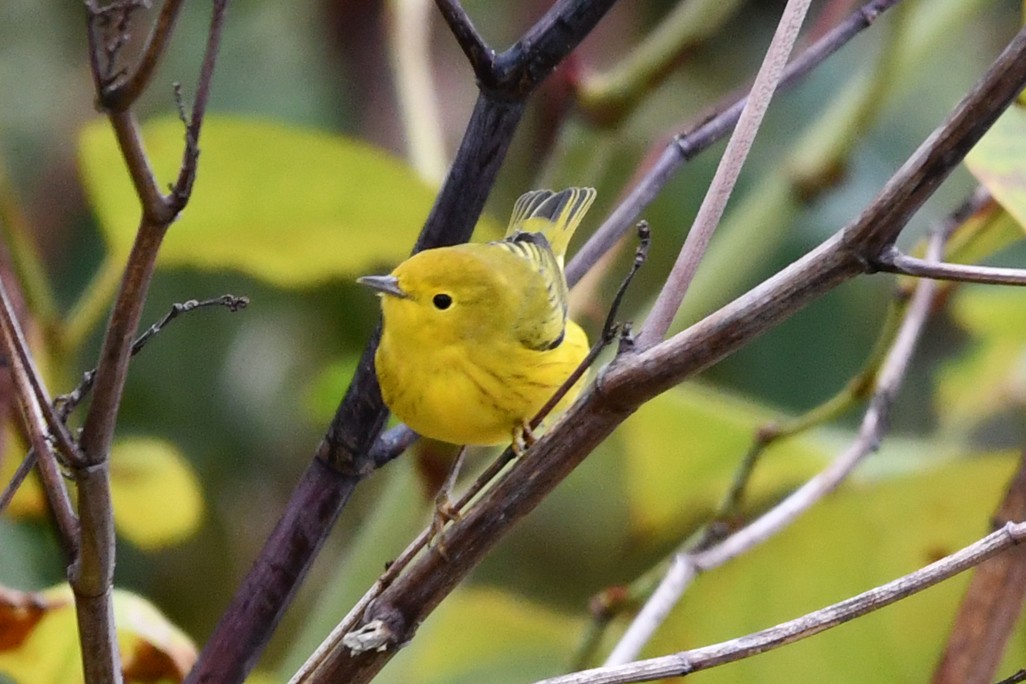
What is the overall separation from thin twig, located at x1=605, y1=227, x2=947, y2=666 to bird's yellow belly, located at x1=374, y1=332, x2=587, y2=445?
0.15 m

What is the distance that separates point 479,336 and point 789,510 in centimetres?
25

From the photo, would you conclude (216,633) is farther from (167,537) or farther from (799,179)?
(799,179)

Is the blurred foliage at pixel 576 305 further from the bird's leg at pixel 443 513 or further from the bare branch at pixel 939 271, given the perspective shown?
the bare branch at pixel 939 271

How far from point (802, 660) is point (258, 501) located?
0.71m

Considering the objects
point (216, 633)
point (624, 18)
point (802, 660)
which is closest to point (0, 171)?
point (216, 633)

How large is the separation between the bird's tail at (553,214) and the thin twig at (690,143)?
16 centimetres

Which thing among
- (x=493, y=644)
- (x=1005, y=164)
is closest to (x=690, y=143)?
(x=1005, y=164)

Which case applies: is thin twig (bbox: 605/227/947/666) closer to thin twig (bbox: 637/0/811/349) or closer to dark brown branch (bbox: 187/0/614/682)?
dark brown branch (bbox: 187/0/614/682)

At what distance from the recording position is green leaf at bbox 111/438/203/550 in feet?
2.96

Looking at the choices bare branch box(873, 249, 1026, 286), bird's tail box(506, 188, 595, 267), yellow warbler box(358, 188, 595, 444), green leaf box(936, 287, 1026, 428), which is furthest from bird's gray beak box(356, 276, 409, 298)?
green leaf box(936, 287, 1026, 428)

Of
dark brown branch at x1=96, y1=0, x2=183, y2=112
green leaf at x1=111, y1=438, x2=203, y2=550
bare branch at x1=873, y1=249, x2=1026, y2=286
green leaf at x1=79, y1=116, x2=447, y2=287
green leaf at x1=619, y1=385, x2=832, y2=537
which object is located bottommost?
dark brown branch at x1=96, y1=0, x2=183, y2=112

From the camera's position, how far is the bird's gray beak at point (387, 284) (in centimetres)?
80

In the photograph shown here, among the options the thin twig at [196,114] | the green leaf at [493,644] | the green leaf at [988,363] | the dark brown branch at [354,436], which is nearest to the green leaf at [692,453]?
the green leaf at [493,644]

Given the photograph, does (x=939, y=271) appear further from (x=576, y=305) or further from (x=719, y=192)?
(x=576, y=305)
